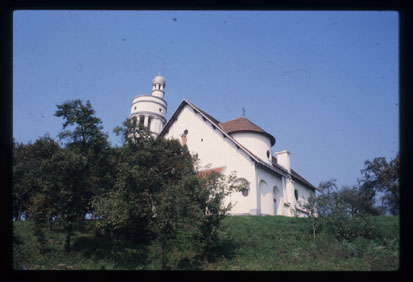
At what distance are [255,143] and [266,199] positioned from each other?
4845 mm

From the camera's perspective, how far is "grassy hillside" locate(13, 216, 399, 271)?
11.6 metres

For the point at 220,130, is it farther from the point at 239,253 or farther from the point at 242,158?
the point at 239,253

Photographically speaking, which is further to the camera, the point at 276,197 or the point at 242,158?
the point at 276,197

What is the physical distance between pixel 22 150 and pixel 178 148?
44.5 ft

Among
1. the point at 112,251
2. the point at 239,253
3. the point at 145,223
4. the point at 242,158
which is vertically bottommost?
the point at 239,253

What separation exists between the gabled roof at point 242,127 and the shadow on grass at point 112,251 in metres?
15.2

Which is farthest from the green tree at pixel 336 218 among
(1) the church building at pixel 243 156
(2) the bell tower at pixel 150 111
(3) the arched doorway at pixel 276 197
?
(2) the bell tower at pixel 150 111

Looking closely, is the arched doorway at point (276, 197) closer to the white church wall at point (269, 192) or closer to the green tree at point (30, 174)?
the white church wall at point (269, 192)

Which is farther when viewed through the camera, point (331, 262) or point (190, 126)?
point (190, 126)

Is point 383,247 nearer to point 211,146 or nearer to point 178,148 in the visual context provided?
point 178,148

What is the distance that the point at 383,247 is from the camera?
1350 centimetres

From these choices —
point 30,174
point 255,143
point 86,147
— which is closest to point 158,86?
point 255,143

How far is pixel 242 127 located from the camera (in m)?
27.7
